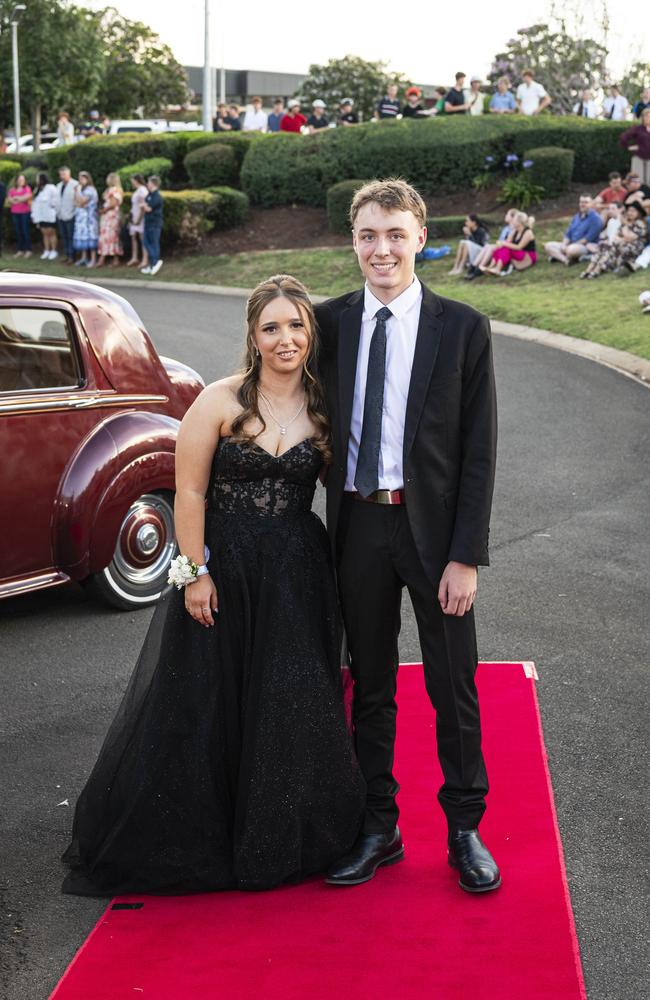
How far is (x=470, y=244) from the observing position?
67.5 ft

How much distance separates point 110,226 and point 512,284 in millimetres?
9096

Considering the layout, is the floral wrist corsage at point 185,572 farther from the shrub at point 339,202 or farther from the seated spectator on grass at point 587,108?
the seated spectator on grass at point 587,108

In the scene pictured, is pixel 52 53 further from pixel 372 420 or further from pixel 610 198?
pixel 372 420

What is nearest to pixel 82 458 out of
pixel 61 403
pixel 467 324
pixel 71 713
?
pixel 61 403

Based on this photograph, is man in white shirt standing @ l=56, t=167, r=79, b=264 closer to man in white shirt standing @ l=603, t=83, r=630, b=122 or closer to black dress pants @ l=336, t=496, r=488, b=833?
man in white shirt standing @ l=603, t=83, r=630, b=122

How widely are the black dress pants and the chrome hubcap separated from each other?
2959 millimetres

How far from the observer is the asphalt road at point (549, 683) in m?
3.88

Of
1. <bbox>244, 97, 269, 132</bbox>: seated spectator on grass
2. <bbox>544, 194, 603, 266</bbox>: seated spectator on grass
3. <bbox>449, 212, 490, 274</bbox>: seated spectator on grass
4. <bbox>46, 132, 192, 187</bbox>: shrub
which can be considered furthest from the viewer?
<bbox>244, 97, 269, 132</bbox>: seated spectator on grass

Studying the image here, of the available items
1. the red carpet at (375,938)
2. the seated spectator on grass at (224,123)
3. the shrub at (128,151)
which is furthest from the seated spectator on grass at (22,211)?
the red carpet at (375,938)

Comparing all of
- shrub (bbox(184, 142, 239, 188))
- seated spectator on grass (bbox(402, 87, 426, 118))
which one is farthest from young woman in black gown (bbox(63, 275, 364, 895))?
seated spectator on grass (bbox(402, 87, 426, 118))

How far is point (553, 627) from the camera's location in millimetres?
6582

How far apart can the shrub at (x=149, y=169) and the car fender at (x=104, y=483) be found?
2165 cm

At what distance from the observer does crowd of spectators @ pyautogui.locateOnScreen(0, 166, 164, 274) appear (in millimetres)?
23719

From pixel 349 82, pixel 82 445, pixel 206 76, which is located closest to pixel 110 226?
pixel 206 76
